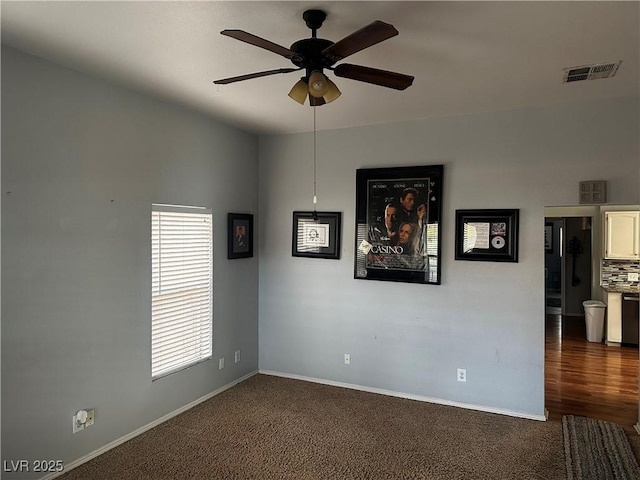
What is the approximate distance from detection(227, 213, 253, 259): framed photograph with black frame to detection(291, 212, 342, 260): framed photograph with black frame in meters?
0.48

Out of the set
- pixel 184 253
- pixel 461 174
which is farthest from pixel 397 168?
pixel 184 253

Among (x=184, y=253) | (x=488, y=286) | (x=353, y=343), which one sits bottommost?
(x=353, y=343)

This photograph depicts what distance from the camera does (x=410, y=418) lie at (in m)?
3.71

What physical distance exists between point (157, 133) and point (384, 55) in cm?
198

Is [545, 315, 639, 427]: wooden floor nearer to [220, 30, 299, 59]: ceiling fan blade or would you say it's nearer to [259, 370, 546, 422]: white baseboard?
[259, 370, 546, 422]: white baseboard

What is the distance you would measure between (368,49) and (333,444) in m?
2.80

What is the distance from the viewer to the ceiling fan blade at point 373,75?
2.15 m

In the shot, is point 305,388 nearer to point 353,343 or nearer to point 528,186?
point 353,343

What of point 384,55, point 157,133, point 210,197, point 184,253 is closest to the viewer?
point 384,55

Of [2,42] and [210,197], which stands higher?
[2,42]

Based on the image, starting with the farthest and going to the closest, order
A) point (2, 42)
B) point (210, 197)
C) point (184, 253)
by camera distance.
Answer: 1. point (210, 197)
2. point (184, 253)
3. point (2, 42)

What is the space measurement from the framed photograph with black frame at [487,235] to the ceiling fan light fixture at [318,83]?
2267 millimetres

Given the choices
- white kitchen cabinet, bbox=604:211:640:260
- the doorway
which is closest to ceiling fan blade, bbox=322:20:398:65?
the doorway

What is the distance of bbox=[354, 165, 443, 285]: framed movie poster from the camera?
404 centimetres
